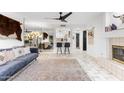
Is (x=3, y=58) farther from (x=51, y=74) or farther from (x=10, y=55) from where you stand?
(x=51, y=74)

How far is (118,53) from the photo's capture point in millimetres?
4434

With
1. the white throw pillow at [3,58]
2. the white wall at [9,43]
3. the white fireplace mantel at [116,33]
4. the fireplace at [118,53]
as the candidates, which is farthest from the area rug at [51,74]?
the white fireplace mantel at [116,33]

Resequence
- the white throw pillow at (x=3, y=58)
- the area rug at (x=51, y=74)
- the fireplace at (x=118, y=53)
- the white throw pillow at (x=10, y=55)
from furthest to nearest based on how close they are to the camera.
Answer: the fireplace at (x=118, y=53), the area rug at (x=51, y=74), the white throw pillow at (x=10, y=55), the white throw pillow at (x=3, y=58)

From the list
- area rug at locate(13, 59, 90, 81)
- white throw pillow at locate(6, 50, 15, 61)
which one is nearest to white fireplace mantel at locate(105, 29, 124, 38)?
area rug at locate(13, 59, 90, 81)

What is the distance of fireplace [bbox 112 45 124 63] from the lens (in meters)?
4.19

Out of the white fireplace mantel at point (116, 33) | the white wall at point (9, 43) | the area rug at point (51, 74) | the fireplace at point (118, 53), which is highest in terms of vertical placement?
the white fireplace mantel at point (116, 33)

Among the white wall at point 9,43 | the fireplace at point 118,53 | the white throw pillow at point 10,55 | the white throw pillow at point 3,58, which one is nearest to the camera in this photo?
the white throw pillow at point 3,58

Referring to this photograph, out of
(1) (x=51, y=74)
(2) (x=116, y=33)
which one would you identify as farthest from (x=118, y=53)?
(1) (x=51, y=74)

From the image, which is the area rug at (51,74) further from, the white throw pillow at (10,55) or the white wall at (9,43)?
the white wall at (9,43)

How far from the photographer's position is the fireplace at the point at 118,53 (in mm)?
4191

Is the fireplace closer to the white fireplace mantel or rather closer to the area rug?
the white fireplace mantel

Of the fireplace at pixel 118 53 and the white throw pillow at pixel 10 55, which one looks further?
the fireplace at pixel 118 53

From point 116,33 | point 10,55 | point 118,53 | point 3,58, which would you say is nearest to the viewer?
point 3,58
